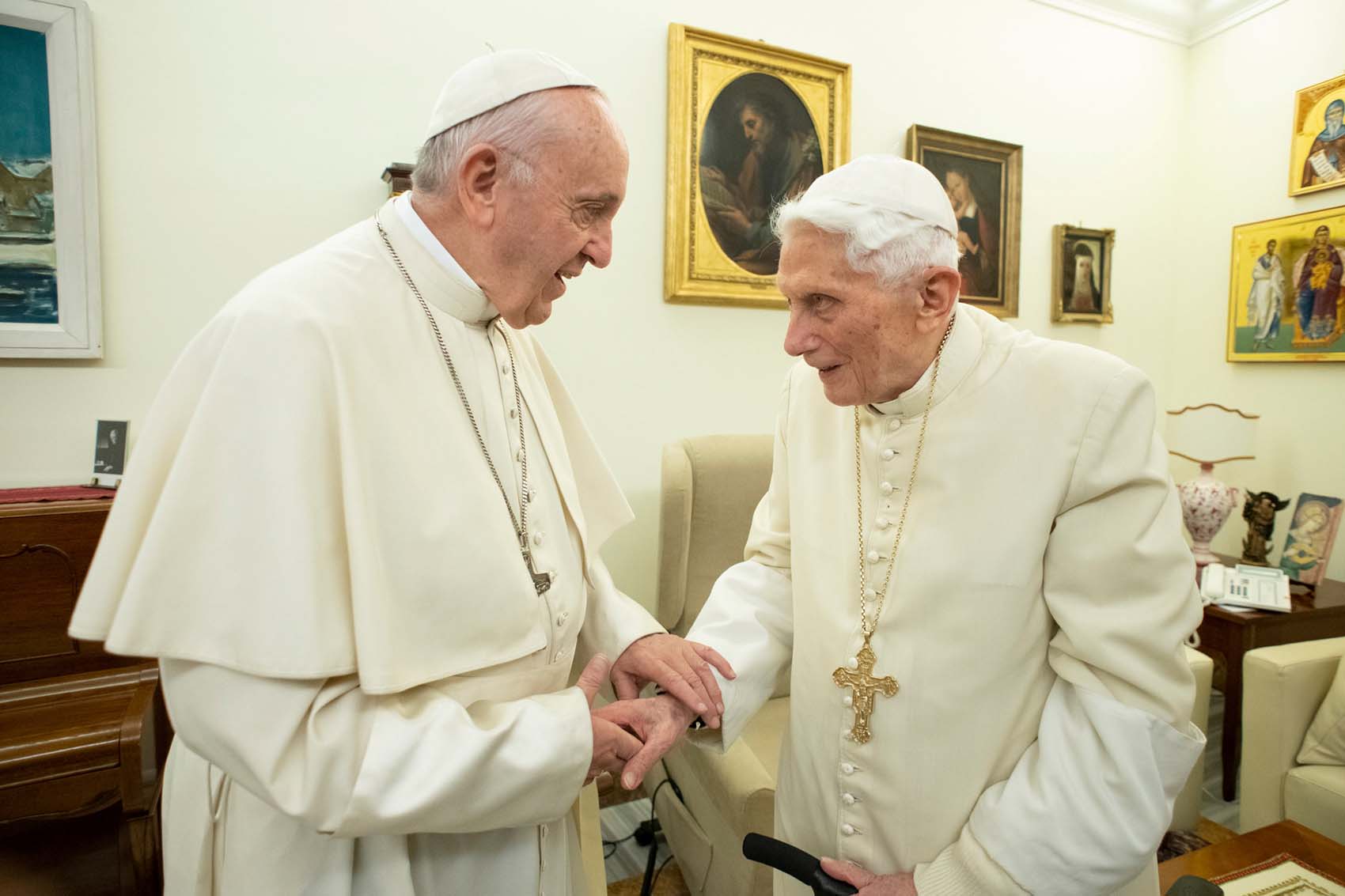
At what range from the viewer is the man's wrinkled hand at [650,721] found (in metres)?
1.26

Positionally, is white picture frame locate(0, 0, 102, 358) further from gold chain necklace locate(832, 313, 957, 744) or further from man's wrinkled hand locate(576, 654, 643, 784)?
gold chain necklace locate(832, 313, 957, 744)

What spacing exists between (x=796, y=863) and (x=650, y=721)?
1.08 ft

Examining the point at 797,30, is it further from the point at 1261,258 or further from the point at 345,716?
the point at 345,716

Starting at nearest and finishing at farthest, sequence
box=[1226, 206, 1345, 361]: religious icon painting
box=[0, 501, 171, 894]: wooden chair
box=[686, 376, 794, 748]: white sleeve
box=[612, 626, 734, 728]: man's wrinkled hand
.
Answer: box=[612, 626, 734, 728]: man's wrinkled hand → box=[686, 376, 794, 748]: white sleeve → box=[0, 501, 171, 894]: wooden chair → box=[1226, 206, 1345, 361]: religious icon painting

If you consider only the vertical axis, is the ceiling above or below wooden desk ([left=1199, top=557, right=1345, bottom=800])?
above

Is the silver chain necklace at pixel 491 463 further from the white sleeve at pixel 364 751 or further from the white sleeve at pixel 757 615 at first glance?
the white sleeve at pixel 757 615

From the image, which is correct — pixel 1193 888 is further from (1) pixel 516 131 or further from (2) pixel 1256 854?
(1) pixel 516 131

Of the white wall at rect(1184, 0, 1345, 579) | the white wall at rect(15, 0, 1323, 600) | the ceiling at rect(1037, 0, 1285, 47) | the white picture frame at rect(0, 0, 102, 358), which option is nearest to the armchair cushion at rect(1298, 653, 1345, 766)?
the white wall at rect(1184, 0, 1345, 579)

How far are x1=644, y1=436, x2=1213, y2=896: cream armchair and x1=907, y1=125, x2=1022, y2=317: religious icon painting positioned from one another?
1.63 metres

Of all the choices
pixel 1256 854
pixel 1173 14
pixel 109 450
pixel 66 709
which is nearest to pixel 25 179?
pixel 109 450

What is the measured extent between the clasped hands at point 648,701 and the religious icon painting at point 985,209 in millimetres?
2862

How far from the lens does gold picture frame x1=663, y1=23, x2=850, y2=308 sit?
3.08m

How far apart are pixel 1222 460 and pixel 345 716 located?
4198 mm

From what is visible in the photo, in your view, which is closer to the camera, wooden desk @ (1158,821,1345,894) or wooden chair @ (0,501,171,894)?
wooden chair @ (0,501,171,894)
